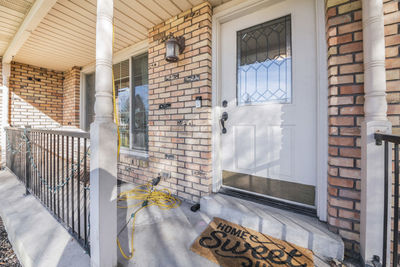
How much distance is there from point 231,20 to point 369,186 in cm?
200

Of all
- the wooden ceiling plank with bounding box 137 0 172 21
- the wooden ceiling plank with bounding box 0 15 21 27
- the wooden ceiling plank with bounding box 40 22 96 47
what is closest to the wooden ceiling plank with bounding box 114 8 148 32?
the wooden ceiling plank with bounding box 137 0 172 21

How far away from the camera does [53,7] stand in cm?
203

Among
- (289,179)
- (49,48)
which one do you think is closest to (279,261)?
(289,179)

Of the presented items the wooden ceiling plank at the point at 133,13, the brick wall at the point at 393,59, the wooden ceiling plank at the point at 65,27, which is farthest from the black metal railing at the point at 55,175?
the brick wall at the point at 393,59

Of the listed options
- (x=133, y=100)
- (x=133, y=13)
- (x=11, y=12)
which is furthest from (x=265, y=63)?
(x=11, y=12)

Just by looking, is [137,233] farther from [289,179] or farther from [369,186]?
[369,186]

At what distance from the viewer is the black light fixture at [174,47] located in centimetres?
201

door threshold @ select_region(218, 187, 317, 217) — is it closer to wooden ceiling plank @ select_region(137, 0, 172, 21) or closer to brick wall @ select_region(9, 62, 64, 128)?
wooden ceiling plank @ select_region(137, 0, 172, 21)

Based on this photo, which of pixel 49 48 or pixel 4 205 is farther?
pixel 49 48

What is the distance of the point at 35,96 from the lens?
12.9 ft

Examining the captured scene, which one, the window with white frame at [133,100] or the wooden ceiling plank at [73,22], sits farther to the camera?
the window with white frame at [133,100]

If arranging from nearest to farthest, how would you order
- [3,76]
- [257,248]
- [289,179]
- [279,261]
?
[279,261] < [257,248] < [289,179] < [3,76]

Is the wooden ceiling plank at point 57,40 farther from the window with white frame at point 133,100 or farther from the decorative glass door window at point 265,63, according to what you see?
the decorative glass door window at point 265,63

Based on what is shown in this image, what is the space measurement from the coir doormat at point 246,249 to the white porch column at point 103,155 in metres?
0.64
